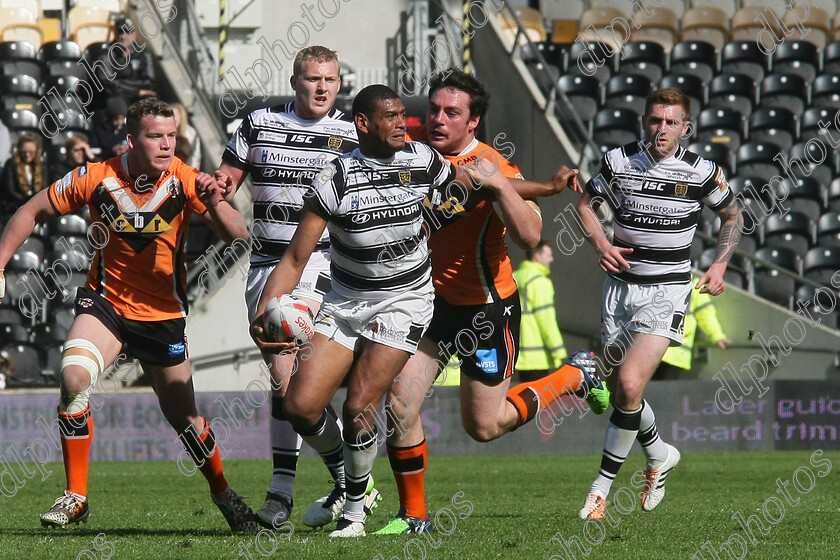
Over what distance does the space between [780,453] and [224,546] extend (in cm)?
966

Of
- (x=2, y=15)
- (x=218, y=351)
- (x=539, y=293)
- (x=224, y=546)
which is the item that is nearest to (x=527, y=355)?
(x=539, y=293)

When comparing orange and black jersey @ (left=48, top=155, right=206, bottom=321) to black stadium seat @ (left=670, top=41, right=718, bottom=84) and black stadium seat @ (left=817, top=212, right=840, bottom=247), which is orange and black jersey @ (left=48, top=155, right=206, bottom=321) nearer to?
black stadium seat @ (left=817, top=212, right=840, bottom=247)

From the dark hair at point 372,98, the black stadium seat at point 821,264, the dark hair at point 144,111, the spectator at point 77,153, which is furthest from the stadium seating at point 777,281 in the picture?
the dark hair at point 372,98

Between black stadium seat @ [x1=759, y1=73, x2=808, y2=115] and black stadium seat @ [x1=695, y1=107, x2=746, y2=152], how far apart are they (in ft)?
2.95

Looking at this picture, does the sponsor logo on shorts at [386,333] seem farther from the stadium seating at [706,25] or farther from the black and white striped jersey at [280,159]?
the stadium seating at [706,25]

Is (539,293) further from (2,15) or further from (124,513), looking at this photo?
(2,15)

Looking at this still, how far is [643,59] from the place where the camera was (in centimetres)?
2023

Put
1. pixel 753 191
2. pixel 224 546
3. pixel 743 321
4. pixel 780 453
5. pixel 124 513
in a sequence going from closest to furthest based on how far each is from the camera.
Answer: pixel 224 546
pixel 124 513
pixel 780 453
pixel 743 321
pixel 753 191

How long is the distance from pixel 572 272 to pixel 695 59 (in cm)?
571

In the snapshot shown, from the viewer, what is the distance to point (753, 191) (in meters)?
17.4

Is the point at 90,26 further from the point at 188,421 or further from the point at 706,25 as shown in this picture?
the point at 188,421

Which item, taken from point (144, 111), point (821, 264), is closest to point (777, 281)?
point (821, 264)

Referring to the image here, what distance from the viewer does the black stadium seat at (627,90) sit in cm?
1920

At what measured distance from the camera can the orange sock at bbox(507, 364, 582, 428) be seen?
7539mm
